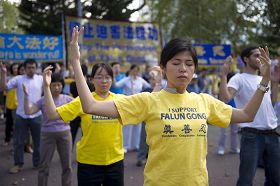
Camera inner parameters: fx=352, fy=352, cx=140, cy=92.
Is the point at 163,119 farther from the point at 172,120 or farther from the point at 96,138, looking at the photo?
the point at 96,138

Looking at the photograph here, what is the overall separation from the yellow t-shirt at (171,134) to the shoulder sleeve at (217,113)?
11 centimetres

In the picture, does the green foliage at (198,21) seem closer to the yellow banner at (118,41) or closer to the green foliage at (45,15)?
the yellow banner at (118,41)

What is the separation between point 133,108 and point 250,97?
1937 millimetres

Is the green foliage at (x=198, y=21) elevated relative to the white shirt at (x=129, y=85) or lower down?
elevated

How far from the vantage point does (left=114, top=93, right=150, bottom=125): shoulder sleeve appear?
219 centimetres

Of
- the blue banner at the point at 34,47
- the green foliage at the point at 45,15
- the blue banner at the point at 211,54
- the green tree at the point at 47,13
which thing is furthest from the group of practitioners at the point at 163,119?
the green foliage at the point at 45,15

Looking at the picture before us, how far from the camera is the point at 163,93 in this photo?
2.29 meters

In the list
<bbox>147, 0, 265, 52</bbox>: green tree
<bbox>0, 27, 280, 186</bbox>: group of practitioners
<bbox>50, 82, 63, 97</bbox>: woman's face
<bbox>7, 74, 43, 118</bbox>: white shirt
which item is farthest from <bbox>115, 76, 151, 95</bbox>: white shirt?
<bbox>147, 0, 265, 52</bbox>: green tree

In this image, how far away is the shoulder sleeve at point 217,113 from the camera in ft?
7.83

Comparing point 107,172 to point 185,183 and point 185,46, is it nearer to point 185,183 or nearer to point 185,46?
point 185,183

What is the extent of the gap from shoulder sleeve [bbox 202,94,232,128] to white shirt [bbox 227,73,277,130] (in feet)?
4.15

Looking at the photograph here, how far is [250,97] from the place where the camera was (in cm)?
373

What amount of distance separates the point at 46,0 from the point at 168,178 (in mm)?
16331

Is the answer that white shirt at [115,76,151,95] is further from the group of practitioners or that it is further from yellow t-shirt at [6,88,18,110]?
yellow t-shirt at [6,88,18,110]
